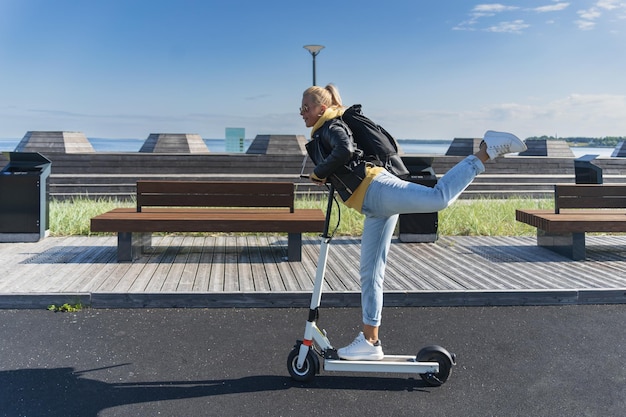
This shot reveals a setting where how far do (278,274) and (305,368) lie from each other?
105 inches

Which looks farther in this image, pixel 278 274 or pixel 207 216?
pixel 207 216

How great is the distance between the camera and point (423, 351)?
3.59 meters

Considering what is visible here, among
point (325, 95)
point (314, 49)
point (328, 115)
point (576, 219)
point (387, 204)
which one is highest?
point (314, 49)

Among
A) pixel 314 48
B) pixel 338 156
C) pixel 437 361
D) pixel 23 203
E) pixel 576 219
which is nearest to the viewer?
pixel 338 156

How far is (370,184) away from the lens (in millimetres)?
3367

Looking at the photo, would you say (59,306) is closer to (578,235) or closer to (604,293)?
(604,293)

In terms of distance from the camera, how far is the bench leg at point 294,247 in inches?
274

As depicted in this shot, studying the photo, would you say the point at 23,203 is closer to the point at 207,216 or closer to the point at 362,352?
the point at 207,216

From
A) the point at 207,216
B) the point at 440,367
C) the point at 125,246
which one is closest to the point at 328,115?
the point at 440,367

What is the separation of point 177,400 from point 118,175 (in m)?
14.8

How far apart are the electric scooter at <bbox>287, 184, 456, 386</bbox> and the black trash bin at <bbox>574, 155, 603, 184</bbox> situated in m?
6.69

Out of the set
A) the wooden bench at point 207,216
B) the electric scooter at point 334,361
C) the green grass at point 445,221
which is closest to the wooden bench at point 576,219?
the green grass at point 445,221

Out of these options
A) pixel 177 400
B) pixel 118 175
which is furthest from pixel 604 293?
pixel 118 175

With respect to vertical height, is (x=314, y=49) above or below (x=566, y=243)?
above
